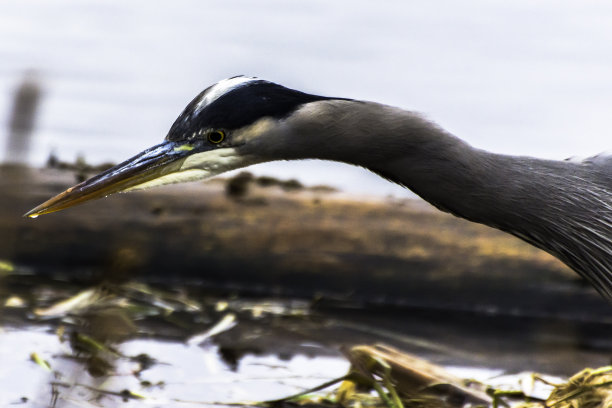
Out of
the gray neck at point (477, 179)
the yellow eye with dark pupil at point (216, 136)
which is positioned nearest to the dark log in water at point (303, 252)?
the gray neck at point (477, 179)

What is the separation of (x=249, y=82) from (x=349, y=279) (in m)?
2.02

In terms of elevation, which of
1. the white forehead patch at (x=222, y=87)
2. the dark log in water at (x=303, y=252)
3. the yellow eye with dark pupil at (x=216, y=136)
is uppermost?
the white forehead patch at (x=222, y=87)

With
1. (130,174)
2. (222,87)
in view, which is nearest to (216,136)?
(222,87)

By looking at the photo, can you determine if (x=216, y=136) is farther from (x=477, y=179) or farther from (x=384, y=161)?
(x=477, y=179)

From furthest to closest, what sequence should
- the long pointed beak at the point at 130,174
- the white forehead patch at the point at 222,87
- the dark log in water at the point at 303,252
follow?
the dark log in water at the point at 303,252
the long pointed beak at the point at 130,174
the white forehead patch at the point at 222,87

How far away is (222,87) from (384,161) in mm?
499

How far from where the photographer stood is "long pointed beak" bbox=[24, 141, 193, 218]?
2820 mm

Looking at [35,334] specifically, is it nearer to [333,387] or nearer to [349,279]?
[333,387]

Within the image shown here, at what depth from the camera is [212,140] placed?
2805mm

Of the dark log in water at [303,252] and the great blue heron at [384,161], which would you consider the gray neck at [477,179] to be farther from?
the dark log in water at [303,252]

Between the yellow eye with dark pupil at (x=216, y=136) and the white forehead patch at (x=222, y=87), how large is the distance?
0.09 meters

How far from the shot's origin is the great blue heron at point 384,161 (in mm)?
2730

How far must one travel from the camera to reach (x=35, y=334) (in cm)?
377

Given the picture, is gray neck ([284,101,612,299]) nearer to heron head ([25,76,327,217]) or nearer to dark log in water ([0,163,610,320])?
heron head ([25,76,327,217])
